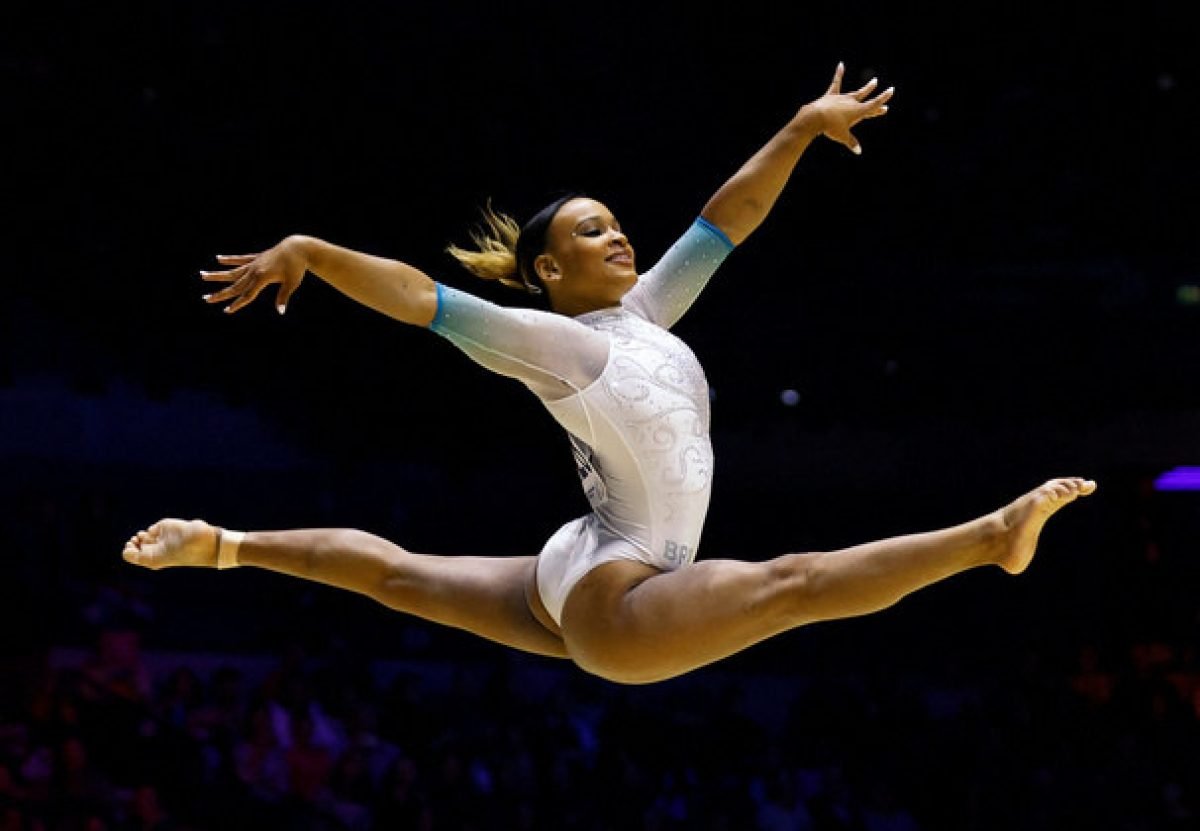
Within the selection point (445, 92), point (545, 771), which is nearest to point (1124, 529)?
point (545, 771)

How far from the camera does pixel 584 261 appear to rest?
162 inches

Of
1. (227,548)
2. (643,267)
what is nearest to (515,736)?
(643,267)

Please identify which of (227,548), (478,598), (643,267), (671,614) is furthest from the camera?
(643,267)

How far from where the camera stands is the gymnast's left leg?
329cm

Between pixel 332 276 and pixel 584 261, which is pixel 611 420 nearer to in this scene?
pixel 584 261

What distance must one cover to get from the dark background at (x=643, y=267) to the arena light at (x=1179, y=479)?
6 cm

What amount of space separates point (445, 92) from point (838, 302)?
2109mm

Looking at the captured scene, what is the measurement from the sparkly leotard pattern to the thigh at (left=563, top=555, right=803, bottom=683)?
80 mm

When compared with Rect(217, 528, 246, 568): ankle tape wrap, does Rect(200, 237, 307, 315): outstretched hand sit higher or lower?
higher

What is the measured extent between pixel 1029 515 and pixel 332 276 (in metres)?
1.51

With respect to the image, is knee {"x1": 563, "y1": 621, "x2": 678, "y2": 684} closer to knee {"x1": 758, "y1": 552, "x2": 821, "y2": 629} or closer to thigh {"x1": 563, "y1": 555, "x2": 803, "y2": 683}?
thigh {"x1": 563, "y1": 555, "x2": 803, "y2": 683}

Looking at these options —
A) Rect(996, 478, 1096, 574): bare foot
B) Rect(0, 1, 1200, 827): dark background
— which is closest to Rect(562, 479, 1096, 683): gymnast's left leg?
Rect(996, 478, 1096, 574): bare foot

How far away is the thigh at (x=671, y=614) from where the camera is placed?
3.53 metres

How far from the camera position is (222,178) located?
7875 mm
